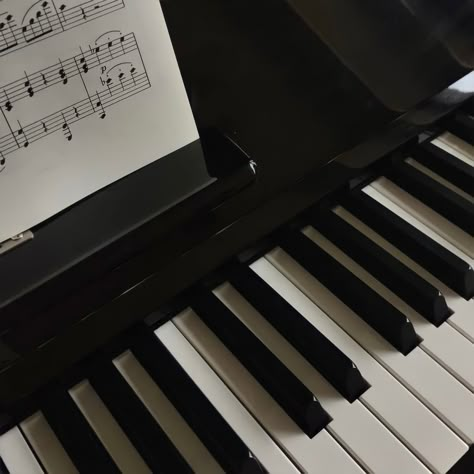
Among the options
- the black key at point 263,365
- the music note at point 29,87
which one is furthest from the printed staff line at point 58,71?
the black key at point 263,365

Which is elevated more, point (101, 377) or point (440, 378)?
point (101, 377)

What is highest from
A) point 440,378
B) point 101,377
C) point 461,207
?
point 101,377

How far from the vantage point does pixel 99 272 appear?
64 centimetres

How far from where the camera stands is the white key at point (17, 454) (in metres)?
0.67

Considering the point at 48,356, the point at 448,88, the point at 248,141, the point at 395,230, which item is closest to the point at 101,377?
the point at 48,356

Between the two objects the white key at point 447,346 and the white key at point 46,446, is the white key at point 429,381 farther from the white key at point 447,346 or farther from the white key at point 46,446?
the white key at point 46,446

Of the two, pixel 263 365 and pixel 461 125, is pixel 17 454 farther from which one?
pixel 461 125

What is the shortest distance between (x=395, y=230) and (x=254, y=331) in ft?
0.85

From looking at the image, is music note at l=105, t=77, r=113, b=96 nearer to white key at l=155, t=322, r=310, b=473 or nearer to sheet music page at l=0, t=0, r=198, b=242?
sheet music page at l=0, t=0, r=198, b=242

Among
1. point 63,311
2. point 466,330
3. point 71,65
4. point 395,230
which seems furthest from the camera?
point 395,230

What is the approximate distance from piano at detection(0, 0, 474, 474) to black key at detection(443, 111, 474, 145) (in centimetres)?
15

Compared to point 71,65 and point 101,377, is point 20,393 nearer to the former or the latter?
point 101,377

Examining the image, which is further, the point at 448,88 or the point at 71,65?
the point at 448,88

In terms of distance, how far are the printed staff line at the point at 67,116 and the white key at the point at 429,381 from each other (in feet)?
1.26
